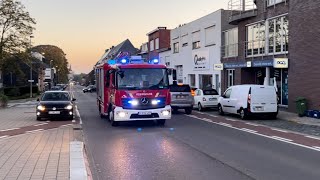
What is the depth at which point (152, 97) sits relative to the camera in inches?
684

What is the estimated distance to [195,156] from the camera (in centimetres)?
1053

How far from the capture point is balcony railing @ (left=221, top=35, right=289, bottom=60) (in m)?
26.1

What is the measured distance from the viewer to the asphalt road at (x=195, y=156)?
851 cm

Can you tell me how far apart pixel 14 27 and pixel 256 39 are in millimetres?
34613

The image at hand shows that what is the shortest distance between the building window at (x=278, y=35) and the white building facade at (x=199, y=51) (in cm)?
924

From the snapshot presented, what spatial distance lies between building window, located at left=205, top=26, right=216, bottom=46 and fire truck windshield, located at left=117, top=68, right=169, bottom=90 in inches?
833

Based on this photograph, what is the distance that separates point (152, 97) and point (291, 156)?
772 centimetres

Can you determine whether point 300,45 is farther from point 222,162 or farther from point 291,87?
point 222,162

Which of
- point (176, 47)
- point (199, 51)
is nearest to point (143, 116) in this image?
point (199, 51)

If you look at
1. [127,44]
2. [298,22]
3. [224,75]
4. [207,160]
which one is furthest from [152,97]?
[127,44]

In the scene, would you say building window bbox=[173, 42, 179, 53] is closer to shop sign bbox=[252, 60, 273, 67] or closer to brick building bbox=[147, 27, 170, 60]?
brick building bbox=[147, 27, 170, 60]

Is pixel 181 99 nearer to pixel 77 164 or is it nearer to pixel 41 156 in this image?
pixel 41 156

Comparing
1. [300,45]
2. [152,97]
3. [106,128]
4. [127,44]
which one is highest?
[127,44]

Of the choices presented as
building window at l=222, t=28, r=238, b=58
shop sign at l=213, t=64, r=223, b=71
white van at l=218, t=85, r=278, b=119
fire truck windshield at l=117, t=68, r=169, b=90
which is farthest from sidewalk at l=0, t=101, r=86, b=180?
shop sign at l=213, t=64, r=223, b=71
